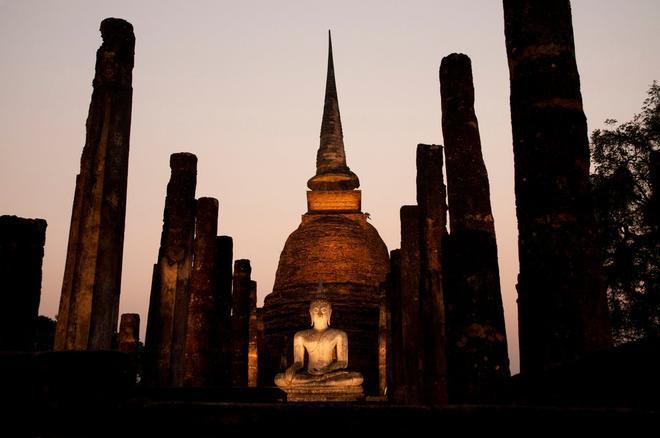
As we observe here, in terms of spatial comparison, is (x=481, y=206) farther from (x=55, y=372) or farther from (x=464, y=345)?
(x=55, y=372)

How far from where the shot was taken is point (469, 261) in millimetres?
8250

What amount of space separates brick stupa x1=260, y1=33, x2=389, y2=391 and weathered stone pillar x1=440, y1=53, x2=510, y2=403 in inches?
576

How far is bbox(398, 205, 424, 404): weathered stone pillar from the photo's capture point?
1270 cm

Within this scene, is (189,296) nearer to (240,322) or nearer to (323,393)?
→ (323,393)

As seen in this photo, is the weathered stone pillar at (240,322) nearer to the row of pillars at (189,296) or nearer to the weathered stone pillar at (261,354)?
the row of pillars at (189,296)

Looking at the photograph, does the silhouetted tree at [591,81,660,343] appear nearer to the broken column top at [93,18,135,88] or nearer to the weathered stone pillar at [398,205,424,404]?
the weathered stone pillar at [398,205,424,404]

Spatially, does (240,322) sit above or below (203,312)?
above

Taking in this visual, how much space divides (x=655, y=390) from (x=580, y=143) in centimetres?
333

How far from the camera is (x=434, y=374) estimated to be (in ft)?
39.3

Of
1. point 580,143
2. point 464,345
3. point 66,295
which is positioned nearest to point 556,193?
point 580,143

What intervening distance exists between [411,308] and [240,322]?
Answer: 5321 mm

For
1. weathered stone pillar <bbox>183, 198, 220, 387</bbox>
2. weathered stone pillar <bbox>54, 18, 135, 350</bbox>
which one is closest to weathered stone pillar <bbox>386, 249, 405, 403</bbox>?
weathered stone pillar <bbox>183, 198, 220, 387</bbox>

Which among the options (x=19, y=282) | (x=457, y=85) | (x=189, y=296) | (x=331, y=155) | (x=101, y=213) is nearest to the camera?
(x=19, y=282)

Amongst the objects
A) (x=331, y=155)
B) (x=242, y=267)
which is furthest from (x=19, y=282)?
(x=331, y=155)
